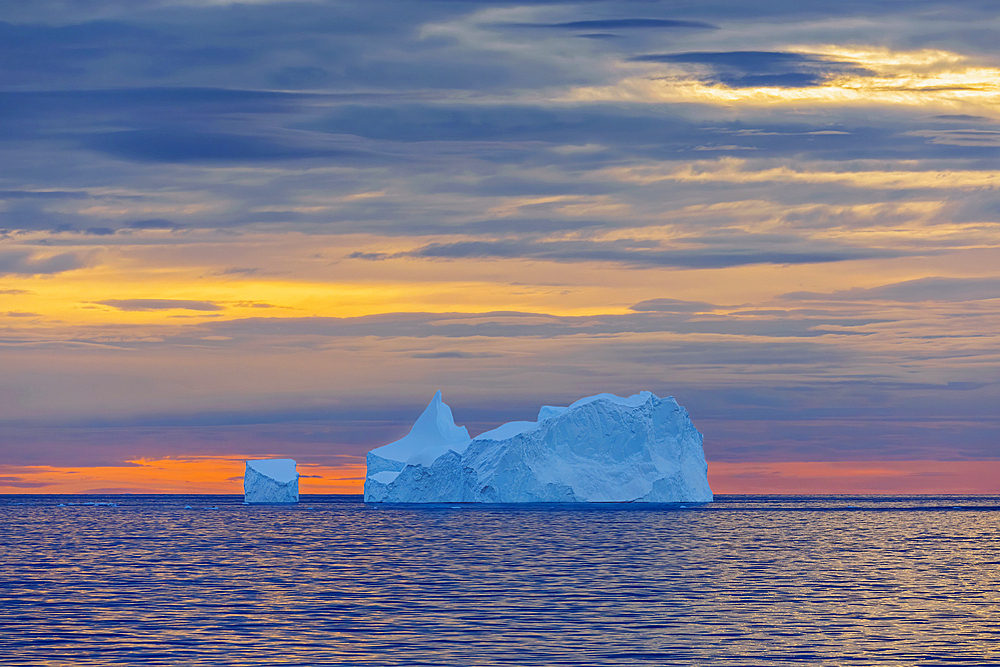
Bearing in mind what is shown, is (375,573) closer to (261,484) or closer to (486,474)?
(486,474)

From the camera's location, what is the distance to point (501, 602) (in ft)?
98.9

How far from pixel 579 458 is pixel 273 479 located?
37.6 metres

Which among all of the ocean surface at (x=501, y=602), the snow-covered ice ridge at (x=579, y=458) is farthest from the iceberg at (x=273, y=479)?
the ocean surface at (x=501, y=602)

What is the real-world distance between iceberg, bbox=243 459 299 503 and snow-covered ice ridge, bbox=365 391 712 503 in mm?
17469

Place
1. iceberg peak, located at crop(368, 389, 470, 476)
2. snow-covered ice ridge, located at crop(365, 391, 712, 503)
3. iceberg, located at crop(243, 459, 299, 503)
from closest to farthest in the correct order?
snow-covered ice ridge, located at crop(365, 391, 712, 503), iceberg peak, located at crop(368, 389, 470, 476), iceberg, located at crop(243, 459, 299, 503)

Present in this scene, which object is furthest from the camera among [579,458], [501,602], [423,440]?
[423,440]

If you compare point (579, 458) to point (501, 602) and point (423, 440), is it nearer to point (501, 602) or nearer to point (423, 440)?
point (423, 440)

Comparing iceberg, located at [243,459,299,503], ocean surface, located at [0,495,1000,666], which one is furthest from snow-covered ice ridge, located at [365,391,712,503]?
ocean surface, located at [0,495,1000,666]

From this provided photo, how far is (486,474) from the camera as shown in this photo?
10706cm

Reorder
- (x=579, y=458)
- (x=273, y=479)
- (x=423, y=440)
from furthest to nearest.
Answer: (x=273, y=479)
(x=423, y=440)
(x=579, y=458)

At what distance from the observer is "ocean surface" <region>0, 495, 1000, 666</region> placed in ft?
72.9

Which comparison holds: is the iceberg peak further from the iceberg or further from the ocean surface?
the ocean surface

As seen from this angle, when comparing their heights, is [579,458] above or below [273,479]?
above

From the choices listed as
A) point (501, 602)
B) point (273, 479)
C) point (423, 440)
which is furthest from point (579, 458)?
point (501, 602)
